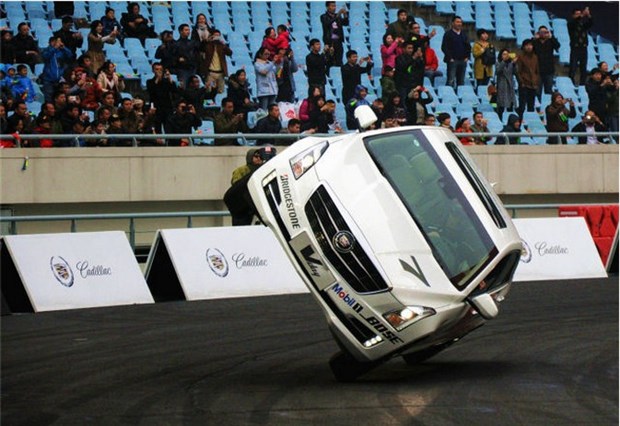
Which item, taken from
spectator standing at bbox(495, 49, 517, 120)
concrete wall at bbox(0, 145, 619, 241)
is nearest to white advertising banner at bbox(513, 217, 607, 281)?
concrete wall at bbox(0, 145, 619, 241)

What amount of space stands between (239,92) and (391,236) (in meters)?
14.0

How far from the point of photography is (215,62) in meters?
24.5

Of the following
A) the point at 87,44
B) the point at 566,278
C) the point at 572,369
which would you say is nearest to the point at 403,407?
the point at 572,369

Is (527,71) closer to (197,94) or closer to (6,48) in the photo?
(197,94)

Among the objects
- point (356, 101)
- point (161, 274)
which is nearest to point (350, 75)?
point (356, 101)

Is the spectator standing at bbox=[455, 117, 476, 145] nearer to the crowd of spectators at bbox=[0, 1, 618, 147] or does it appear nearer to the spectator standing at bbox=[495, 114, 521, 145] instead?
the crowd of spectators at bbox=[0, 1, 618, 147]

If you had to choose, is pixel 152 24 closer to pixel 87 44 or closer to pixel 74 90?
pixel 87 44

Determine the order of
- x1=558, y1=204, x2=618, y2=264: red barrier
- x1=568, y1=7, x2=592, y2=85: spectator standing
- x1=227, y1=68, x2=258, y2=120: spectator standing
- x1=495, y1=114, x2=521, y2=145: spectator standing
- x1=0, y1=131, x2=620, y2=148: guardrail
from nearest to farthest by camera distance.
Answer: x1=0, y1=131, x2=620, y2=148: guardrail → x1=558, y1=204, x2=618, y2=264: red barrier → x1=227, y1=68, x2=258, y2=120: spectator standing → x1=495, y1=114, x2=521, y2=145: spectator standing → x1=568, y1=7, x2=592, y2=85: spectator standing

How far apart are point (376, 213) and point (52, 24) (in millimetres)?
15306

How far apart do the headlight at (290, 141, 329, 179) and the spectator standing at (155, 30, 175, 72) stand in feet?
42.6

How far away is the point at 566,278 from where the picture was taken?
20.8 meters

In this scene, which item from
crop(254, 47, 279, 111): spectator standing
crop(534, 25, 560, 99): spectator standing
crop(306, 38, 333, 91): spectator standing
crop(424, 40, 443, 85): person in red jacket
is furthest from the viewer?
crop(534, 25, 560, 99): spectator standing

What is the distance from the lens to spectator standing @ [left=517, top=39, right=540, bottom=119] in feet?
91.1

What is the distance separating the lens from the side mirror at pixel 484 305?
9.94 meters
